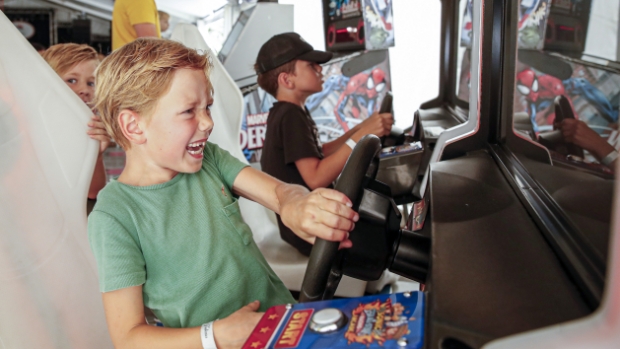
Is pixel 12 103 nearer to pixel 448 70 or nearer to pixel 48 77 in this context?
pixel 48 77

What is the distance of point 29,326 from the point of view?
0.98 meters

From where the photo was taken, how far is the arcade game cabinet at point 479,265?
18.9 inches

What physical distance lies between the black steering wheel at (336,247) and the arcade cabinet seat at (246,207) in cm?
82

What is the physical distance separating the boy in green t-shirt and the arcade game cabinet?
4.9 inches

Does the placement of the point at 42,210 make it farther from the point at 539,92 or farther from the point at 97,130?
the point at 539,92

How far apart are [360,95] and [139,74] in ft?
9.57

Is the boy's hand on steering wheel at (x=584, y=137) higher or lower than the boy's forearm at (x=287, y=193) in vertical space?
higher

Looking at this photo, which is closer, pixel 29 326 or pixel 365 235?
pixel 365 235

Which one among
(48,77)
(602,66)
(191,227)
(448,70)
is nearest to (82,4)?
(448,70)

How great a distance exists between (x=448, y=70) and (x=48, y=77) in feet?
8.16

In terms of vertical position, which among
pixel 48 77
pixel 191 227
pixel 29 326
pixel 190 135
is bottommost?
pixel 29 326

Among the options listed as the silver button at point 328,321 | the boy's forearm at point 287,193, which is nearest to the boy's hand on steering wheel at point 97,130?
the boy's forearm at point 287,193

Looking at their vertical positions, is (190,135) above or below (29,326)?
above

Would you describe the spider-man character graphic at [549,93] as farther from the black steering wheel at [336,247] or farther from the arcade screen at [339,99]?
the arcade screen at [339,99]
